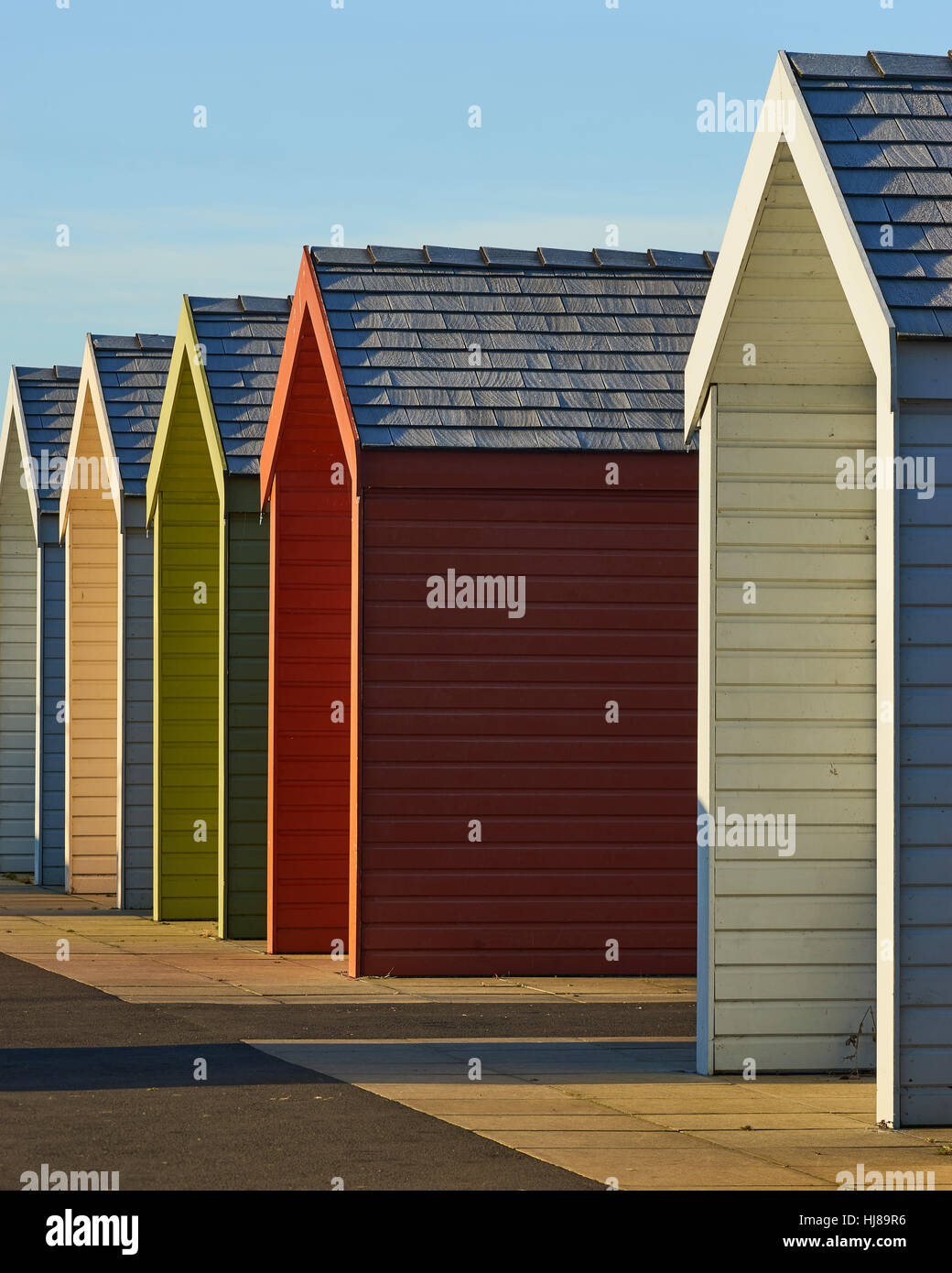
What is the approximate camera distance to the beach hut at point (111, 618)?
19391 mm

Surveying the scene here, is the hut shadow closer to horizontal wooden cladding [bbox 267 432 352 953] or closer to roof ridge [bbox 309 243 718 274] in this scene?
horizontal wooden cladding [bbox 267 432 352 953]

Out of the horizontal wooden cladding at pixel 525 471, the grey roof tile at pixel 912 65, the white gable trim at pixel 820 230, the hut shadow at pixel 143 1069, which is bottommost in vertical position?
the hut shadow at pixel 143 1069

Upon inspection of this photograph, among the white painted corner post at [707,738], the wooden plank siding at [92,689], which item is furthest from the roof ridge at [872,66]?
the wooden plank siding at [92,689]

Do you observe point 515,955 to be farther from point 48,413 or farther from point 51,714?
point 48,413

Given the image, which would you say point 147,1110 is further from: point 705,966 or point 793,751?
point 793,751

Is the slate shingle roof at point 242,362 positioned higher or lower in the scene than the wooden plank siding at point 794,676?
higher

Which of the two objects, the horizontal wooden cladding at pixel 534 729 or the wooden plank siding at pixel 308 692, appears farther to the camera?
the wooden plank siding at pixel 308 692

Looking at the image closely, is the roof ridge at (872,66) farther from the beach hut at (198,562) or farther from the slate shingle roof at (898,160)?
the beach hut at (198,562)

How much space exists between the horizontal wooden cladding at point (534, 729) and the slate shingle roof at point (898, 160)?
495cm

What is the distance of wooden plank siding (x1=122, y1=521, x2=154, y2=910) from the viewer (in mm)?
19344

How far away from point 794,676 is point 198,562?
9.06m

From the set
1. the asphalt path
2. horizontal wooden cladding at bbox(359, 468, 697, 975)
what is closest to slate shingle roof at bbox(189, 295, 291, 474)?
horizontal wooden cladding at bbox(359, 468, 697, 975)

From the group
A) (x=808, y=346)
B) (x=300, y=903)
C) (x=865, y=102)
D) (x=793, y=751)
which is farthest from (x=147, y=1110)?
(x=300, y=903)

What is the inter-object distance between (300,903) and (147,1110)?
673cm
